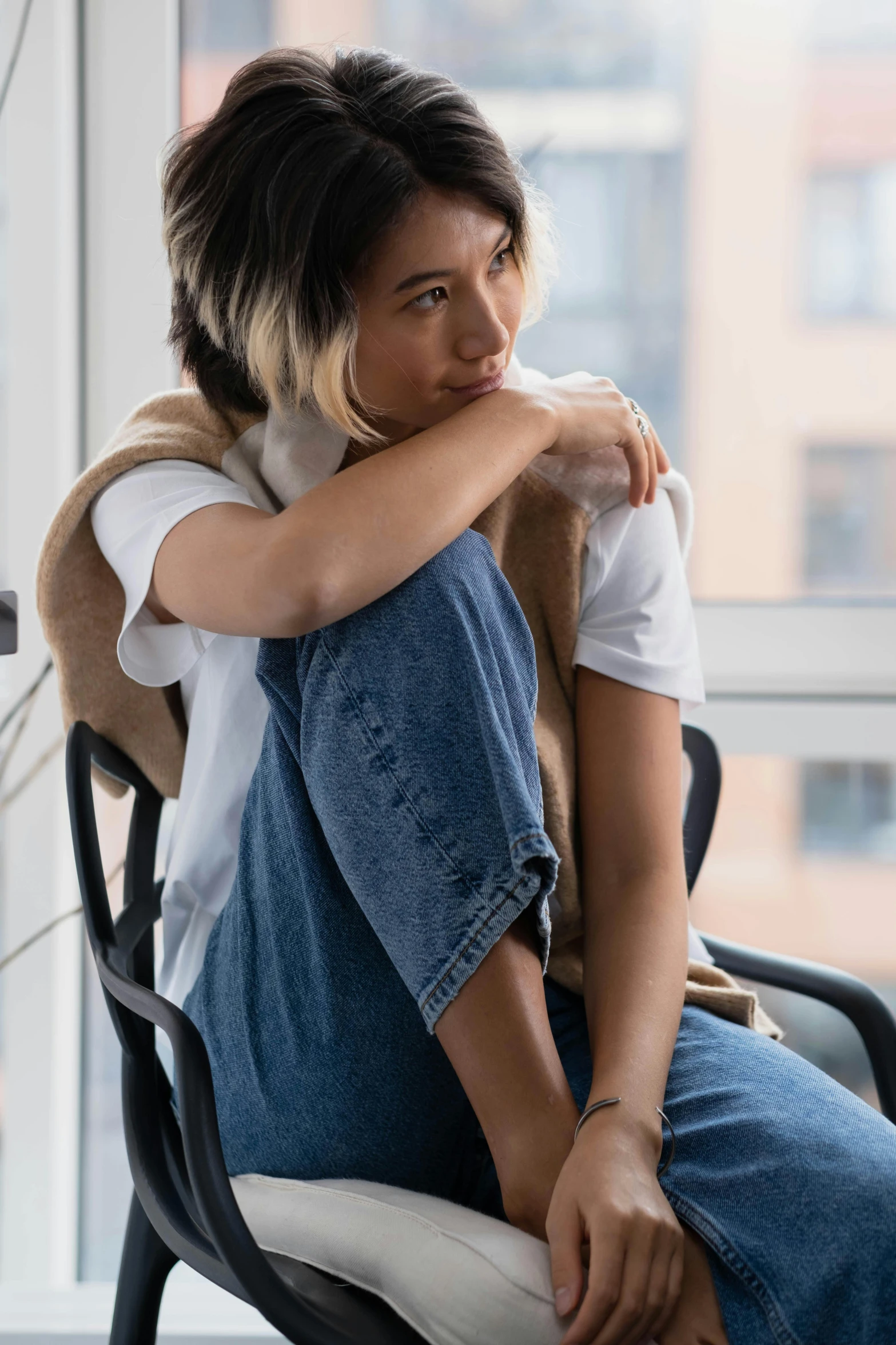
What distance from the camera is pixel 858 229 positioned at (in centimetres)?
140

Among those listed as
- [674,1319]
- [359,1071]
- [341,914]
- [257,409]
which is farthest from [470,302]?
[674,1319]

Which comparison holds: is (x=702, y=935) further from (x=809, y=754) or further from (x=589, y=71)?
(x=589, y=71)

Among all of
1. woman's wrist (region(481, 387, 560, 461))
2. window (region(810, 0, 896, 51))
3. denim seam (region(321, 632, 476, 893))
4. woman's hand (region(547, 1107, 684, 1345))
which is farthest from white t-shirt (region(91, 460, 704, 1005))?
window (region(810, 0, 896, 51))

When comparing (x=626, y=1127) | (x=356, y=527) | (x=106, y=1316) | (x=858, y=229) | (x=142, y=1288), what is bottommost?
(x=106, y=1316)

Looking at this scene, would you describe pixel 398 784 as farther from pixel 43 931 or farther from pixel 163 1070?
pixel 43 931

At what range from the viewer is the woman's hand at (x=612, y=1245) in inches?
25.4

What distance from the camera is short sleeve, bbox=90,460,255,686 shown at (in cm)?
86

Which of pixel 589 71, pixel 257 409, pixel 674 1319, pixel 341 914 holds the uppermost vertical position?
pixel 589 71

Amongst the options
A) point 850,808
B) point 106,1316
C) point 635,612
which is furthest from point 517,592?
point 106,1316

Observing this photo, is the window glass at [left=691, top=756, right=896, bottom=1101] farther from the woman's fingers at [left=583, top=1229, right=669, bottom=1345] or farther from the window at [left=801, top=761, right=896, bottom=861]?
the woman's fingers at [left=583, top=1229, right=669, bottom=1345]

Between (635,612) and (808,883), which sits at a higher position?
(635,612)

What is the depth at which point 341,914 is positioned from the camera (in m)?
0.80

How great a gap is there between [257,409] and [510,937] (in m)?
0.51

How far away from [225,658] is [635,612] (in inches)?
13.6
